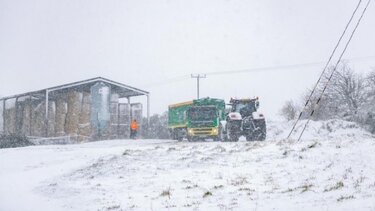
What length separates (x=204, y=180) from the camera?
496 inches

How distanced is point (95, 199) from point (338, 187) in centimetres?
527

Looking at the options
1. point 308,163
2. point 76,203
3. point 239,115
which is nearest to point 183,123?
point 239,115

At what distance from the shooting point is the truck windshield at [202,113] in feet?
103

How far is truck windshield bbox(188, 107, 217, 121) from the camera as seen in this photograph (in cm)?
3133

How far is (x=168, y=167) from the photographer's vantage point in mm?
14898

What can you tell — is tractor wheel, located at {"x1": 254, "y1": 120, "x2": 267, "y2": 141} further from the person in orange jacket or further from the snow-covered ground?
the person in orange jacket

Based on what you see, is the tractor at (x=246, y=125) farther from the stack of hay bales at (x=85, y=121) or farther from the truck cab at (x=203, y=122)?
the stack of hay bales at (x=85, y=121)

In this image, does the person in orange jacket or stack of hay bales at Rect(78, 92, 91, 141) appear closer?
the person in orange jacket

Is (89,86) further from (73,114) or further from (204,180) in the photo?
(204,180)

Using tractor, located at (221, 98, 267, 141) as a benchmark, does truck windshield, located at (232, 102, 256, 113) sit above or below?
above

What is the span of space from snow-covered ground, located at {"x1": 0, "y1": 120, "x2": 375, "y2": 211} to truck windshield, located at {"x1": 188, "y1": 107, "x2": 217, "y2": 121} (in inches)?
508

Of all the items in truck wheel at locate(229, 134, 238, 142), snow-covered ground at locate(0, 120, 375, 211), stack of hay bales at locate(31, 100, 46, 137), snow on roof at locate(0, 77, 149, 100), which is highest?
snow on roof at locate(0, 77, 149, 100)

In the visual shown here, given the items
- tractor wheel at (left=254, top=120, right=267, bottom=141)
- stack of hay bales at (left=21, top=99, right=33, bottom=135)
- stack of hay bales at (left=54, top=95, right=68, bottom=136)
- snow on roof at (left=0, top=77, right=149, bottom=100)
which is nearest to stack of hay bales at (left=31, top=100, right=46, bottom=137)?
stack of hay bales at (left=21, top=99, right=33, bottom=135)

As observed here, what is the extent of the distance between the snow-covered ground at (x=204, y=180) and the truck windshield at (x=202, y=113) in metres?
12.9
